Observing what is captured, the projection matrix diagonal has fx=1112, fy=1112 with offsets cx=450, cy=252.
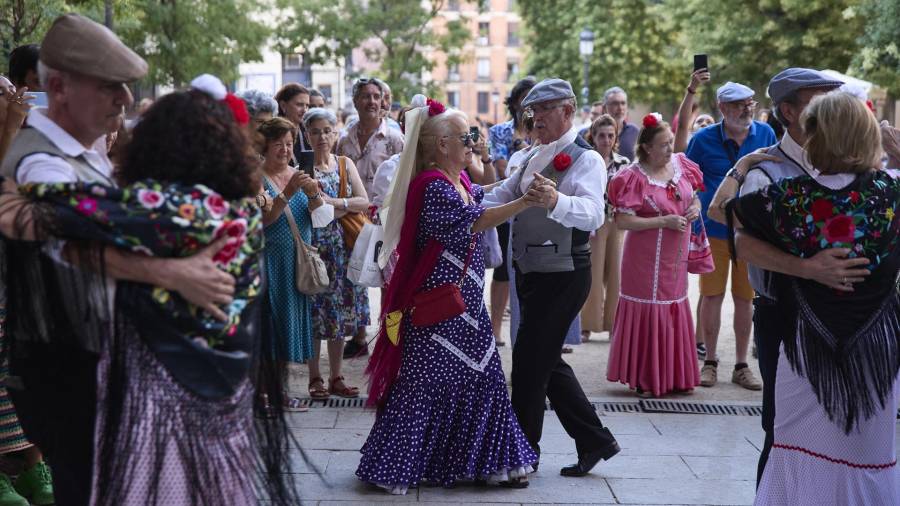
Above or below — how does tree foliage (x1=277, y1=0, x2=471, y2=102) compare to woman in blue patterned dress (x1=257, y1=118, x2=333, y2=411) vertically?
above

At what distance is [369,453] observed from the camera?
Result: 5.30 meters

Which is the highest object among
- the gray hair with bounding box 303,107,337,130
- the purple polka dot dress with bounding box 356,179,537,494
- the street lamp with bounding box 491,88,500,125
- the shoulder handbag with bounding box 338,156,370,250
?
the street lamp with bounding box 491,88,500,125

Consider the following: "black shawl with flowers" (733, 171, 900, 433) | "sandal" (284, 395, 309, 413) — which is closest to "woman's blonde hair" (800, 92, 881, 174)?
"black shawl with flowers" (733, 171, 900, 433)

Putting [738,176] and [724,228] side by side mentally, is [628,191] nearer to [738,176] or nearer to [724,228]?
[724,228]

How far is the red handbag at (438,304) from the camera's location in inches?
202

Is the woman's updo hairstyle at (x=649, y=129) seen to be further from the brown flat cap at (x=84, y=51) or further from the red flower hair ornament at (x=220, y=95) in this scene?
the brown flat cap at (x=84, y=51)

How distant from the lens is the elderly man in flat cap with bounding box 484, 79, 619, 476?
215 inches

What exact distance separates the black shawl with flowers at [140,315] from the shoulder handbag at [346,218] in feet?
14.2

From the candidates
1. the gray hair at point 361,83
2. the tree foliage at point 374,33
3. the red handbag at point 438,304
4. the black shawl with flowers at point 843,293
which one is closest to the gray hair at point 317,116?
the gray hair at point 361,83

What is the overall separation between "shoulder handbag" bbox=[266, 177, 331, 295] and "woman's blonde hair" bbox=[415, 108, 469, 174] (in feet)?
5.40

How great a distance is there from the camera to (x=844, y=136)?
3.89 metres

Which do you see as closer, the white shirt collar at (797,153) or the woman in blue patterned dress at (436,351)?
the white shirt collar at (797,153)

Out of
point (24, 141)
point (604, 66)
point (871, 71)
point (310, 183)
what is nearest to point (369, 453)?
point (310, 183)

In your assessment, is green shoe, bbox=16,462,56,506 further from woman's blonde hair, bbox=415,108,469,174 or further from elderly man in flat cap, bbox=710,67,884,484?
elderly man in flat cap, bbox=710,67,884,484
